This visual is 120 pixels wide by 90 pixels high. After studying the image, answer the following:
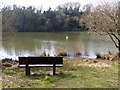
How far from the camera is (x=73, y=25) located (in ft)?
180

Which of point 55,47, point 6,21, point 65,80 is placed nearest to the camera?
point 65,80

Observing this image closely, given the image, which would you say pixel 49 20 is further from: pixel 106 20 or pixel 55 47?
pixel 106 20

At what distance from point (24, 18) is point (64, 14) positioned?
10.4 meters

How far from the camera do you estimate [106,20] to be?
50.4ft

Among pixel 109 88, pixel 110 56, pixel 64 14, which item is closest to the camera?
pixel 109 88

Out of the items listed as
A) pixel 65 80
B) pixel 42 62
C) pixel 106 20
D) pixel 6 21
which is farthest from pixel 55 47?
pixel 65 80

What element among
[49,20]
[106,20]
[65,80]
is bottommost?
[65,80]

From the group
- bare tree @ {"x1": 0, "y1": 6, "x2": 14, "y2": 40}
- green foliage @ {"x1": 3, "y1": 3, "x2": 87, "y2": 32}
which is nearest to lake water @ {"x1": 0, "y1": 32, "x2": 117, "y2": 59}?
bare tree @ {"x1": 0, "y1": 6, "x2": 14, "y2": 40}

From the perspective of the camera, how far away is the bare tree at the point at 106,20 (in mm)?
15055

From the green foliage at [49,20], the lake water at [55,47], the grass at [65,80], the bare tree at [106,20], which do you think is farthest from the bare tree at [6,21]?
the green foliage at [49,20]

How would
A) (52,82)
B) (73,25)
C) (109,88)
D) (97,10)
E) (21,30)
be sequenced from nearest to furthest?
1. (109,88)
2. (52,82)
3. (97,10)
4. (21,30)
5. (73,25)

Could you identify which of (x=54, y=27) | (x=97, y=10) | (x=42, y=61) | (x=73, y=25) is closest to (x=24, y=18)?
(x=54, y=27)

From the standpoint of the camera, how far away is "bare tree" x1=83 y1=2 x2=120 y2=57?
593 inches

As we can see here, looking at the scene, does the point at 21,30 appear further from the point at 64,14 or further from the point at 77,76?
the point at 77,76
